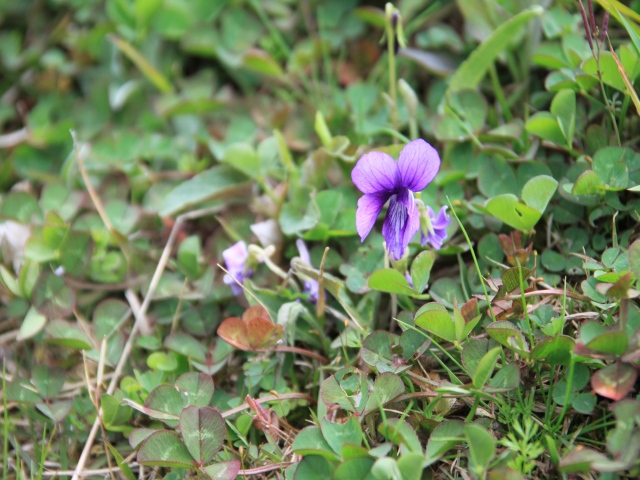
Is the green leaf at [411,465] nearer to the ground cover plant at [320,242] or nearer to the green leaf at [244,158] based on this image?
the ground cover plant at [320,242]

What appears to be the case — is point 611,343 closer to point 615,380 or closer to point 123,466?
point 615,380

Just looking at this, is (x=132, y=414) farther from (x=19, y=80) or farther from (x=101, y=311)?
(x=19, y=80)

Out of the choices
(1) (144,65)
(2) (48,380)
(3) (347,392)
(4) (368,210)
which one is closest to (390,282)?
(4) (368,210)

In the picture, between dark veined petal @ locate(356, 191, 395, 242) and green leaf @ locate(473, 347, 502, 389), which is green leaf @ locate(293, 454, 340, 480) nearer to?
green leaf @ locate(473, 347, 502, 389)

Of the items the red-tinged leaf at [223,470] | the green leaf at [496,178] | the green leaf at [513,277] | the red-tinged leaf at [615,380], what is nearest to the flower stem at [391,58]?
the green leaf at [496,178]

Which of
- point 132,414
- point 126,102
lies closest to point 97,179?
point 126,102
